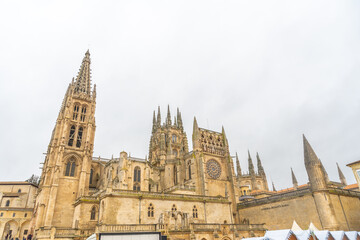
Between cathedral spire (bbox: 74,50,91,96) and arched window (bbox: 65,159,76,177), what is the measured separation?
15.7m

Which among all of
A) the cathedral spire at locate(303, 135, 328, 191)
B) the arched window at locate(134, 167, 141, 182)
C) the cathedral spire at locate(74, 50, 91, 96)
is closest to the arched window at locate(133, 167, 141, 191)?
the arched window at locate(134, 167, 141, 182)

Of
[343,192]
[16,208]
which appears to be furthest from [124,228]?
[16,208]

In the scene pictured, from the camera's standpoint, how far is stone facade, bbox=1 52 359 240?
2433cm

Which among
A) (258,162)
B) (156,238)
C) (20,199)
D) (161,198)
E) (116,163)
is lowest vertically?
(156,238)

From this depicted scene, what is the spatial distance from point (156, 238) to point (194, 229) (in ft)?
26.2

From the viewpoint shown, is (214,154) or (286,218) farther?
(214,154)

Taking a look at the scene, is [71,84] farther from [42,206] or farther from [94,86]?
[42,206]

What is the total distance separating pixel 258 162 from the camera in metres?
63.1

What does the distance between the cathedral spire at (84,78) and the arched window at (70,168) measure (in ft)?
51.6

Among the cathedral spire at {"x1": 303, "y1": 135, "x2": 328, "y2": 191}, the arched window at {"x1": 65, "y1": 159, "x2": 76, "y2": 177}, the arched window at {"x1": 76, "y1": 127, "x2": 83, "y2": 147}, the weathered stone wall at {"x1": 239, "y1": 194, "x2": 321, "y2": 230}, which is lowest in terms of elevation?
the weathered stone wall at {"x1": 239, "y1": 194, "x2": 321, "y2": 230}

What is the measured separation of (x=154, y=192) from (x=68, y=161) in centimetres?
2030

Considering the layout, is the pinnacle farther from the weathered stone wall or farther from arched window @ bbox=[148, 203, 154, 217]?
arched window @ bbox=[148, 203, 154, 217]

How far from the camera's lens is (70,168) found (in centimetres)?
3869

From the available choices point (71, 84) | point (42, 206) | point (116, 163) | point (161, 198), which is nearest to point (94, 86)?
point (71, 84)
